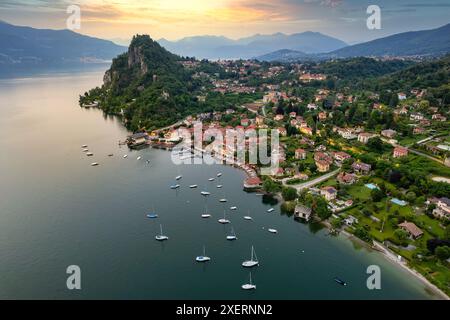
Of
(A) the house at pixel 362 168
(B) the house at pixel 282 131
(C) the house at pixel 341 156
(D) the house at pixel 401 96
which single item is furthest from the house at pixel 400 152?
(D) the house at pixel 401 96

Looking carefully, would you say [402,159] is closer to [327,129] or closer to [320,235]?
[327,129]

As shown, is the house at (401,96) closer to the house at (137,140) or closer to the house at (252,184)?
Result: the house at (252,184)

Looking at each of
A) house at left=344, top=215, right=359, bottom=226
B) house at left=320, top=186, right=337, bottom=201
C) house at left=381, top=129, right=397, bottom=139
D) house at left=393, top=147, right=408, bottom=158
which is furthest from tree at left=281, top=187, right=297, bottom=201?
house at left=381, top=129, right=397, bottom=139

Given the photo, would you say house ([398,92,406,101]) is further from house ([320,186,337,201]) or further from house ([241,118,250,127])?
house ([320,186,337,201])

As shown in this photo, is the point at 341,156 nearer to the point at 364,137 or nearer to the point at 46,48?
the point at 364,137

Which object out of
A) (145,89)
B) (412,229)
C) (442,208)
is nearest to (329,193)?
(412,229)
